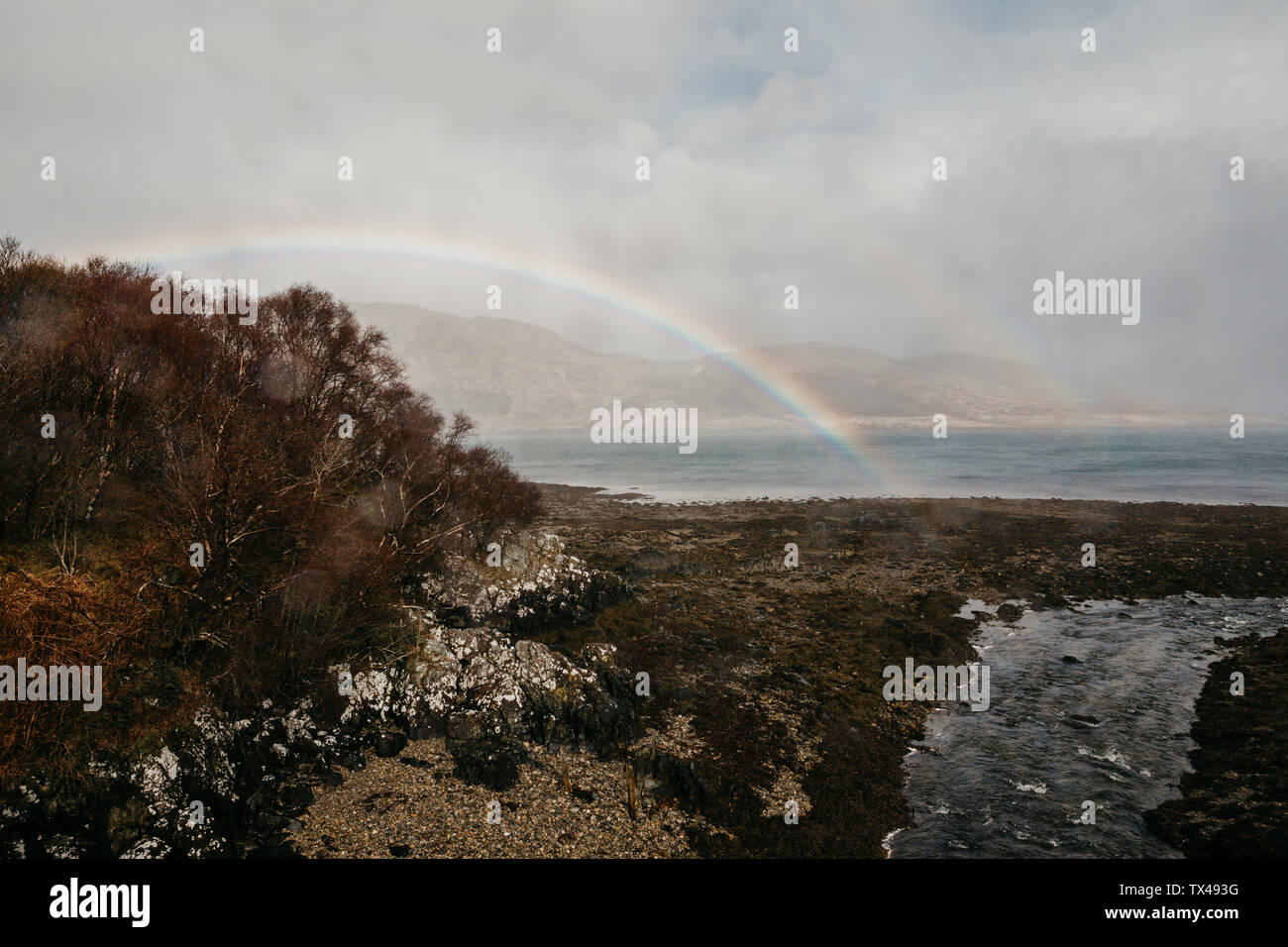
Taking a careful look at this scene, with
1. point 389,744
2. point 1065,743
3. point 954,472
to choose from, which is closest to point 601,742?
point 389,744

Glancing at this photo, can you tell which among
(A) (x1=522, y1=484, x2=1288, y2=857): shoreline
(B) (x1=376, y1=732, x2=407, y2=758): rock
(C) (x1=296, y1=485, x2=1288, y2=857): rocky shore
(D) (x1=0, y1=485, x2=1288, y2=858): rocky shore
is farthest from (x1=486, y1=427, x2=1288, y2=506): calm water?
(B) (x1=376, y1=732, x2=407, y2=758): rock

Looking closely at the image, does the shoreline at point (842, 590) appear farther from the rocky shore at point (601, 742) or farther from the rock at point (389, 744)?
the rock at point (389, 744)

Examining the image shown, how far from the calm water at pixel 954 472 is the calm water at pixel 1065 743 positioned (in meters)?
44.5

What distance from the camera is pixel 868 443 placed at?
175000 mm

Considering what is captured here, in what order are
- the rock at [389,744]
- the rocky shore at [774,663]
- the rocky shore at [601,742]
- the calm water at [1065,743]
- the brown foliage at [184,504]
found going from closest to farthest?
the rocky shore at [601,742]
the rocky shore at [774,663]
the calm water at [1065,743]
the brown foliage at [184,504]
the rock at [389,744]

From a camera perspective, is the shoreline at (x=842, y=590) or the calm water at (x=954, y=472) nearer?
the shoreline at (x=842, y=590)

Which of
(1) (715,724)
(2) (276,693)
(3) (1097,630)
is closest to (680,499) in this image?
(3) (1097,630)

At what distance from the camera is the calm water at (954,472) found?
71250 mm

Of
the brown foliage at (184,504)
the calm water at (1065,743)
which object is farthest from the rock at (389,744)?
the calm water at (1065,743)

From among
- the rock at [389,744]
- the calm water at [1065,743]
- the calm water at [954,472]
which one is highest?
the calm water at [954,472]

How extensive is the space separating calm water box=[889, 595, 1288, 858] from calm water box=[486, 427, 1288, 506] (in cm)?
4450

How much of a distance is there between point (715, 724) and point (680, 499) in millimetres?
51072

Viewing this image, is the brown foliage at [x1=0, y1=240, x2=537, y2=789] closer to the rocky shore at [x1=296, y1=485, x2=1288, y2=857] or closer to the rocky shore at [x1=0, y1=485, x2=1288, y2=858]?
the rocky shore at [x1=0, y1=485, x2=1288, y2=858]
